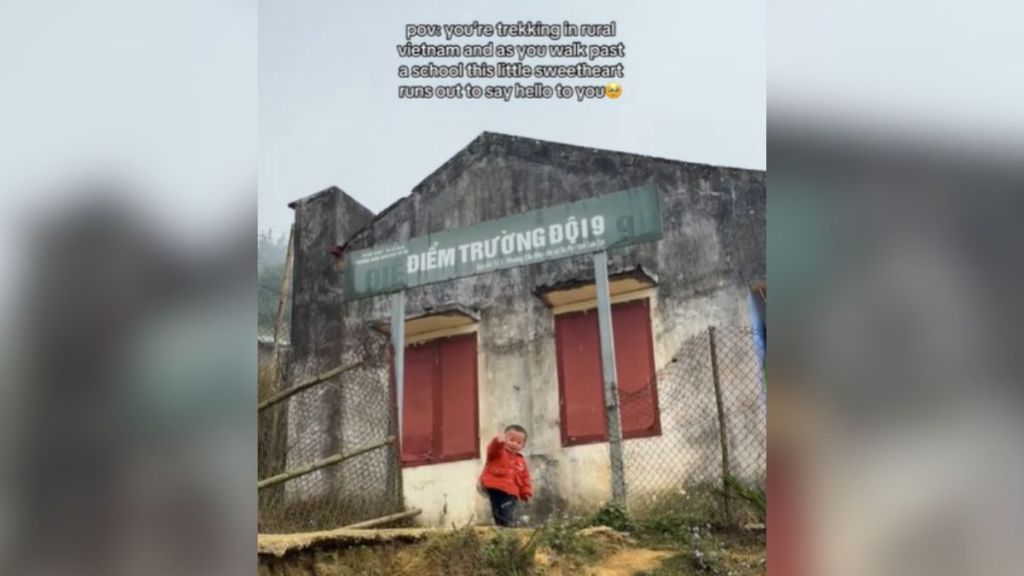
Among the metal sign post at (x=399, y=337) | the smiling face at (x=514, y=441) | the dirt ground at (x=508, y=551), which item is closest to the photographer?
the dirt ground at (x=508, y=551)

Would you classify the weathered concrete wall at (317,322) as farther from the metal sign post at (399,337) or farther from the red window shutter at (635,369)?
the red window shutter at (635,369)

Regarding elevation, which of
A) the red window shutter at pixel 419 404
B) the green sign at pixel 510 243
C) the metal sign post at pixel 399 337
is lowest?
the red window shutter at pixel 419 404

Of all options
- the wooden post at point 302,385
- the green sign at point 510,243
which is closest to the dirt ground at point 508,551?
the wooden post at point 302,385

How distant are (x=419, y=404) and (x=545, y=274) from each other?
0.60 meters

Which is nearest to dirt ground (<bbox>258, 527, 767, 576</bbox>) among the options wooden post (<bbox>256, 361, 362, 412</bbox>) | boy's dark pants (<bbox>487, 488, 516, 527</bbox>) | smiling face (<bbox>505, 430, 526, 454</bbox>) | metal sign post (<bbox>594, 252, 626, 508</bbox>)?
boy's dark pants (<bbox>487, 488, 516, 527</bbox>)

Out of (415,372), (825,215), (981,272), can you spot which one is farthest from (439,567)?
(981,272)

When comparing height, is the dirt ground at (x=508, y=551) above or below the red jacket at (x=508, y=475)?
below

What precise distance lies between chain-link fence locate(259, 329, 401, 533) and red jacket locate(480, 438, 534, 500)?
1.01 feet

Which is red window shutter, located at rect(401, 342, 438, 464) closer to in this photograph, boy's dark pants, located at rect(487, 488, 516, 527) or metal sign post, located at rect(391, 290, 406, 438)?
metal sign post, located at rect(391, 290, 406, 438)

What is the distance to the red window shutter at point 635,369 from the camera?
2.82m

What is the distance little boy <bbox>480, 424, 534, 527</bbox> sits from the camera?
9.20 ft

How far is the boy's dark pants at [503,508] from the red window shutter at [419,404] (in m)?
0.25

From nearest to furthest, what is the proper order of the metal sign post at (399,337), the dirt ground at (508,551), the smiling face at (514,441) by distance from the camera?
the dirt ground at (508,551) < the smiling face at (514,441) < the metal sign post at (399,337)

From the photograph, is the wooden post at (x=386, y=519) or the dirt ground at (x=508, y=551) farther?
the wooden post at (x=386, y=519)
